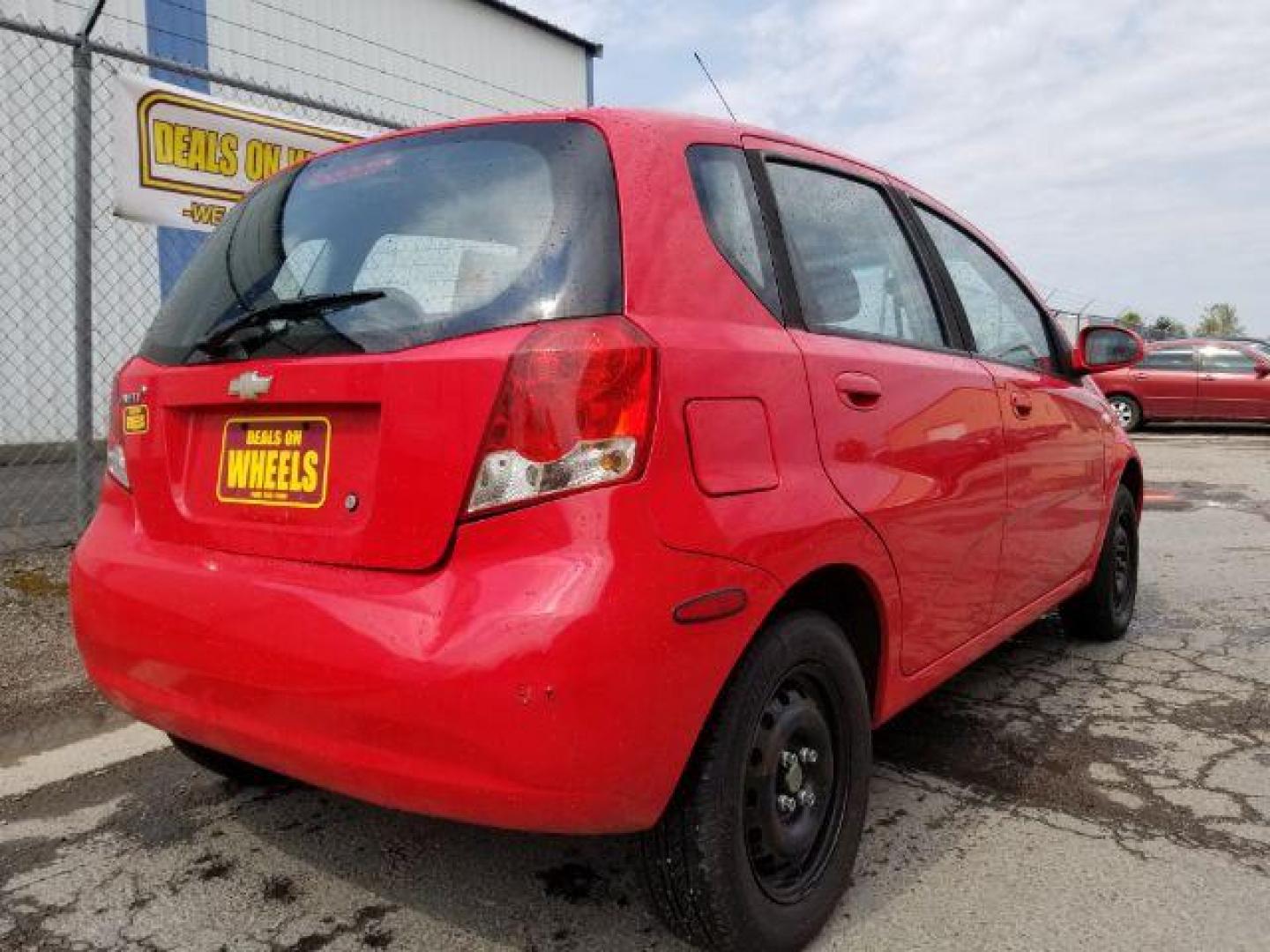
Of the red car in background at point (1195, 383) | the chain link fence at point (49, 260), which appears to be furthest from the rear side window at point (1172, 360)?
the chain link fence at point (49, 260)

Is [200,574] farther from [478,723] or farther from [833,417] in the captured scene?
[833,417]

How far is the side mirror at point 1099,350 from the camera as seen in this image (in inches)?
146

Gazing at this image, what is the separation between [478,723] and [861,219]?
5.63 feet

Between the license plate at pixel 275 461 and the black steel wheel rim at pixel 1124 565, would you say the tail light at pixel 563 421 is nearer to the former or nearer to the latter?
the license plate at pixel 275 461

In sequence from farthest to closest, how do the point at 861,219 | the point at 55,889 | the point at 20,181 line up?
the point at 20,181 → the point at 861,219 → the point at 55,889

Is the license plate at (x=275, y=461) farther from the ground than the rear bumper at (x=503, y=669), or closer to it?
farther from the ground

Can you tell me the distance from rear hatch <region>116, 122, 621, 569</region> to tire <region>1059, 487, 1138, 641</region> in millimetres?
2965

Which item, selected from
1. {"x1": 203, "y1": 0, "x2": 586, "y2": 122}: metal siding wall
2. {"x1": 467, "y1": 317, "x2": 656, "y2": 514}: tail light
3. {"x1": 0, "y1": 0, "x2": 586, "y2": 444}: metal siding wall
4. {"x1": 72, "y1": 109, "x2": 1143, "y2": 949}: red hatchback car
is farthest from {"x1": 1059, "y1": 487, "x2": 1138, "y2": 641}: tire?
{"x1": 203, "y1": 0, "x2": 586, "y2": 122}: metal siding wall

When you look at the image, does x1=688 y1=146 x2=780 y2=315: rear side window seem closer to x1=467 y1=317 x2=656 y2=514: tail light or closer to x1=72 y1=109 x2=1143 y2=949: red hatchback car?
x1=72 y1=109 x2=1143 y2=949: red hatchback car

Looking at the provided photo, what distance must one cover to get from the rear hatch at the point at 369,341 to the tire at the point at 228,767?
2.40 ft

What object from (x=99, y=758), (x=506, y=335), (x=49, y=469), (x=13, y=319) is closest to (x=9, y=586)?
(x=99, y=758)

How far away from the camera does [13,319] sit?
27.4 ft

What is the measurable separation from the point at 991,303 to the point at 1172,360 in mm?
14313

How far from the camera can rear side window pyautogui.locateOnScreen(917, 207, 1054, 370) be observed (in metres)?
Result: 3.06
